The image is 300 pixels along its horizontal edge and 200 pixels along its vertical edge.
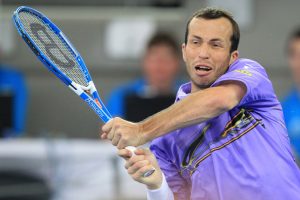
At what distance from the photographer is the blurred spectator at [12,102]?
8.59 metres

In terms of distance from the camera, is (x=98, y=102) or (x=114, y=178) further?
(x=114, y=178)

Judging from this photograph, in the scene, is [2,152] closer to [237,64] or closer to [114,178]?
[114,178]

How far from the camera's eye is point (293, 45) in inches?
325

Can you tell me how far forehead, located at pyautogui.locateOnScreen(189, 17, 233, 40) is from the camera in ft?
13.6

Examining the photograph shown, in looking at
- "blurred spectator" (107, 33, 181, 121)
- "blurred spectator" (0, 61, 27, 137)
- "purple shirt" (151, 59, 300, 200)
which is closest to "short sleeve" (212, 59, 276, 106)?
"purple shirt" (151, 59, 300, 200)

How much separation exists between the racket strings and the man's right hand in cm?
57

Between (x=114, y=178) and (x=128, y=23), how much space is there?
310 centimetres

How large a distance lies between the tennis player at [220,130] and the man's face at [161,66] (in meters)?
3.83

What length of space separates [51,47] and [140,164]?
866mm

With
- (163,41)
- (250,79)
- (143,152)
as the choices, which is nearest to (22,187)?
(163,41)

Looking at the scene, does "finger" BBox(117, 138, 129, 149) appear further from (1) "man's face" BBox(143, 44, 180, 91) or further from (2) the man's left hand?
(1) "man's face" BBox(143, 44, 180, 91)

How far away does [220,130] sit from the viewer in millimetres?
4203

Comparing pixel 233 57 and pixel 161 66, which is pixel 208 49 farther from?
pixel 161 66

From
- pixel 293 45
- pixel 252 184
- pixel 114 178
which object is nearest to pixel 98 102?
pixel 252 184
